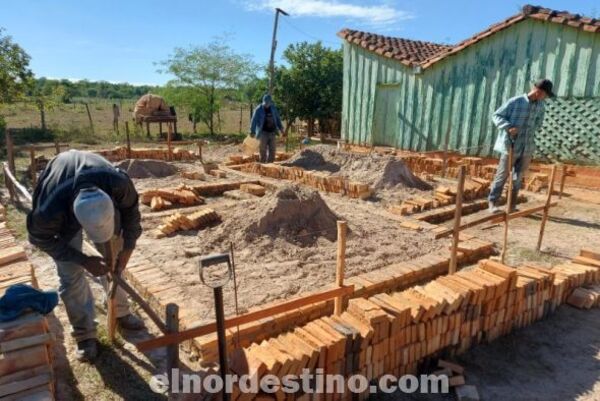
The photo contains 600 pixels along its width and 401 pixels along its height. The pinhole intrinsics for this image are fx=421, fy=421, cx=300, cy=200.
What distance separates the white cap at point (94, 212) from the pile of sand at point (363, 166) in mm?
5888

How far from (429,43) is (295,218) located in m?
12.3

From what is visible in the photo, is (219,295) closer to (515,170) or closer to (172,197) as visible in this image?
(172,197)

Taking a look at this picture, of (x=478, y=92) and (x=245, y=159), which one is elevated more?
(x=478, y=92)

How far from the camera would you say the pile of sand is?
778cm

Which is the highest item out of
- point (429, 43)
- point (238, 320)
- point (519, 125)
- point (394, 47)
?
point (429, 43)

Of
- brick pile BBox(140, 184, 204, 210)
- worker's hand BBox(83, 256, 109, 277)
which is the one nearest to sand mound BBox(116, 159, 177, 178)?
brick pile BBox(140, 184, 204, 210)

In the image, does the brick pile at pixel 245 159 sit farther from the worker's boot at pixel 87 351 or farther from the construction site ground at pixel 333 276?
the worker's boot at pixel 87 351

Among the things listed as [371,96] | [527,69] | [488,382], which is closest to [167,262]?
[488,382]

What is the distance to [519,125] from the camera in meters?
5.86

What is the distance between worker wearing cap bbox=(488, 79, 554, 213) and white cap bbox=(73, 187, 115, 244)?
516 centimetres

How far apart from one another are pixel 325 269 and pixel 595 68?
760 centimetres

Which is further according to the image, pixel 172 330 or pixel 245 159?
pixel 245 159

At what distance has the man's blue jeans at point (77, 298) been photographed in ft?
9.34

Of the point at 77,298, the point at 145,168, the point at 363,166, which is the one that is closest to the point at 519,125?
the point at 363,166
